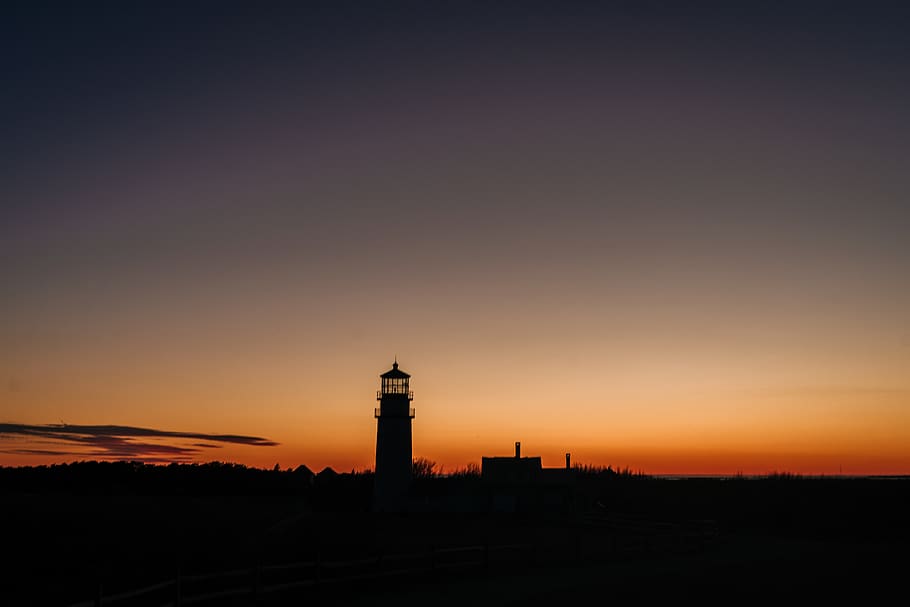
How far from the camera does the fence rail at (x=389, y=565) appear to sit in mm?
20397

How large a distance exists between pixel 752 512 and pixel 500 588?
157 ft

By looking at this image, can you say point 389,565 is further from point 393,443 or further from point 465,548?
point 393,443

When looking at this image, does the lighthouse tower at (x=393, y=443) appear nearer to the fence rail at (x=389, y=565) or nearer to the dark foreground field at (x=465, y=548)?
the dark foreground field at (x=465, y=548)

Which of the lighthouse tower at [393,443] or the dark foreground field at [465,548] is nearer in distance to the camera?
the dark foreground field at [465,548]

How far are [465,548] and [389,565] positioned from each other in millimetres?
3731

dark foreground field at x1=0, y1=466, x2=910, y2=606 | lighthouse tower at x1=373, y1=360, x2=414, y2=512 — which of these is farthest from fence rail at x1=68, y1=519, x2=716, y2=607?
lighthouse tower at x1=373, y1=360, x2=414, y2=512

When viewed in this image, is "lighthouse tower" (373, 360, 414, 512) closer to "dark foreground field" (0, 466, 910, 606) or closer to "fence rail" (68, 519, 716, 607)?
"dark foreground field" (0, 466, 910, 606)

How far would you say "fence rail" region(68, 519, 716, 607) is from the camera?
20.4 metres

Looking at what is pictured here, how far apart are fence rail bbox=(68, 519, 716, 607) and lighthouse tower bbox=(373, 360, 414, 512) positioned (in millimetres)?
13301

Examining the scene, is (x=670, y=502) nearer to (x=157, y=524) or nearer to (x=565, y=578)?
(x=157, y=524)

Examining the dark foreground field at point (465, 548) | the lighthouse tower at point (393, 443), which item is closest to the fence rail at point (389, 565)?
the dark foreground field at point (465, 548)

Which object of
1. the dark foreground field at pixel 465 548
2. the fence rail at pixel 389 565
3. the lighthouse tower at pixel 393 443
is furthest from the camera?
the lighthouse tower at pixel 393 443

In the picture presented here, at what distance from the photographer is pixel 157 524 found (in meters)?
56.9

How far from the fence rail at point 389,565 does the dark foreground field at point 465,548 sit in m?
0.11
